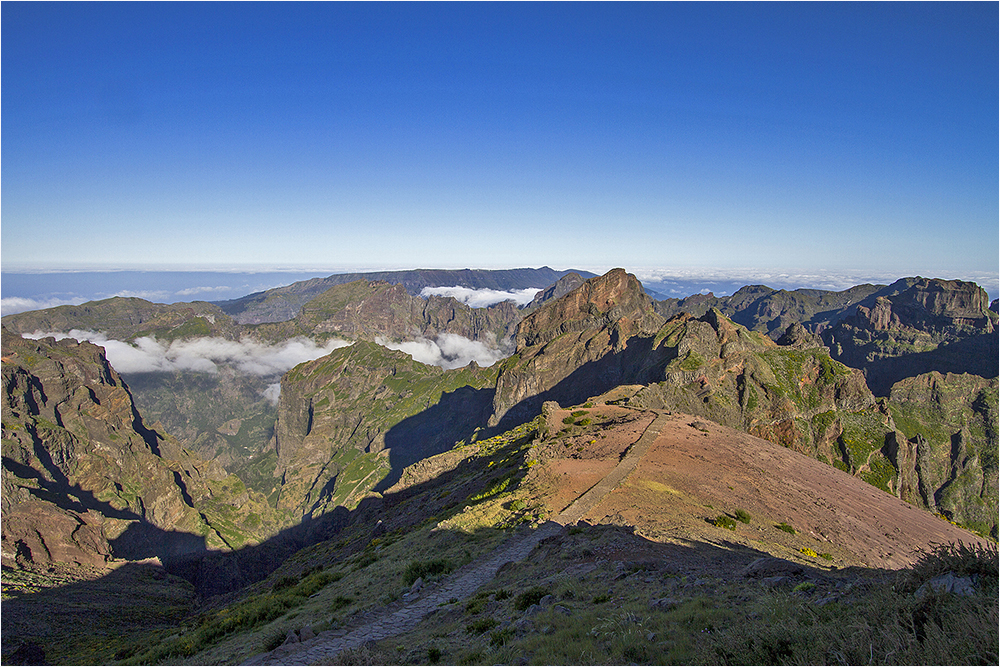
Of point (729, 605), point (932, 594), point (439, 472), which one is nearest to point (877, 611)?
point (932, 594)

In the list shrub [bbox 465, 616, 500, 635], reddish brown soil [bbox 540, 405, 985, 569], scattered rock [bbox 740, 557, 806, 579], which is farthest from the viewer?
reddish brown soil [bbox 540, 405, 985, 569]

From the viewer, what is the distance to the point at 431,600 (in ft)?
85.9

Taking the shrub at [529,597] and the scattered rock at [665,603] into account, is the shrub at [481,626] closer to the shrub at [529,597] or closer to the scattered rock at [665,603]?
the shrub at [529,597]

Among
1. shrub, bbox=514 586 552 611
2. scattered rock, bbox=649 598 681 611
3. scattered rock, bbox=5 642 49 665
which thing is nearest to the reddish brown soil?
shrub, bbox=514 586 552 611

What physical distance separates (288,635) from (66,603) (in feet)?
265

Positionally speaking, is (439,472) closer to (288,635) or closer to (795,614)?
(288,635)

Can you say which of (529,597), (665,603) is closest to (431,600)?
(529,597)

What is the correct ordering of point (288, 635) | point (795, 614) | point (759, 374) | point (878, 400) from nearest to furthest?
point (795, 614)
point (288, 635)
point (759, 374)
point (878, 400)

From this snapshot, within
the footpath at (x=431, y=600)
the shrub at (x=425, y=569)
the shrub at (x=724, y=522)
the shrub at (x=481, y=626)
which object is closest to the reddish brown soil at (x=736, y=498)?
the shrub at (x=724, y=522)

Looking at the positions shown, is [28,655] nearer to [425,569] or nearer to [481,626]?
[425,569]

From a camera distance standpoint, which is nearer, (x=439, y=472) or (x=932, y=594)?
(x=932, y=594)

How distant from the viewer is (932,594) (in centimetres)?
1074

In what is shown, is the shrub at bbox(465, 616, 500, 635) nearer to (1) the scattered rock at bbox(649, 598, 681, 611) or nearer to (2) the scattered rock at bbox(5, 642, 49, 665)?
(1) the scattered rock at bbox(649, 598, 681, 611)

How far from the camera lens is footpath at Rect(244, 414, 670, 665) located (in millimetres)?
20484
